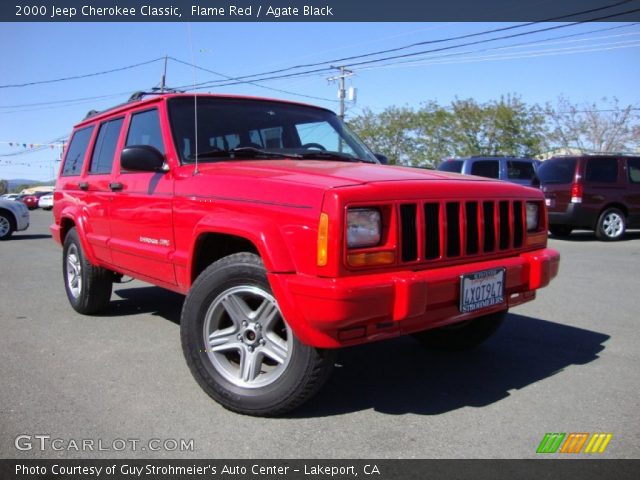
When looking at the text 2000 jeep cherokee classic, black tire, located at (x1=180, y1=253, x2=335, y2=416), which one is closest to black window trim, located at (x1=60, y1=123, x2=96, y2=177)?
the text 2000 jeep cherokee classic

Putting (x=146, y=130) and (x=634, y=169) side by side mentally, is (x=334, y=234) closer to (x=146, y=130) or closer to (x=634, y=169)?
(x=146, y=130)

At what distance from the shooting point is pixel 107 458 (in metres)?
2.58

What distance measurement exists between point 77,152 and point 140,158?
8.17 feet

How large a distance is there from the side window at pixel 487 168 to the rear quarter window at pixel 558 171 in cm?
230

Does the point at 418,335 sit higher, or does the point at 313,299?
the point at 313,299

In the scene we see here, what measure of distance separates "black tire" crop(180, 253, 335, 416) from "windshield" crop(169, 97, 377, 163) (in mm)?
1070

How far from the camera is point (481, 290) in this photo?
3057 mm

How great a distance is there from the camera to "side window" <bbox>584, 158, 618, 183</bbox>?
1226 cm

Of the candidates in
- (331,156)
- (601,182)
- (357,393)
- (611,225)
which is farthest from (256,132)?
(611,225)

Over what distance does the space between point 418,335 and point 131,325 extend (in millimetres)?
2543

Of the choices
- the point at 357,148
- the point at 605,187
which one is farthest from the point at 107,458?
the point at 605,187

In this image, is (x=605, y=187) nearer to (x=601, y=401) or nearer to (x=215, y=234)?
(x=601, y=401)

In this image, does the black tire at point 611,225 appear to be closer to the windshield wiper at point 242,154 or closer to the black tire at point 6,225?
the windshield wiper at point 242,154

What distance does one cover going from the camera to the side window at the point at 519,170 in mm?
15312
